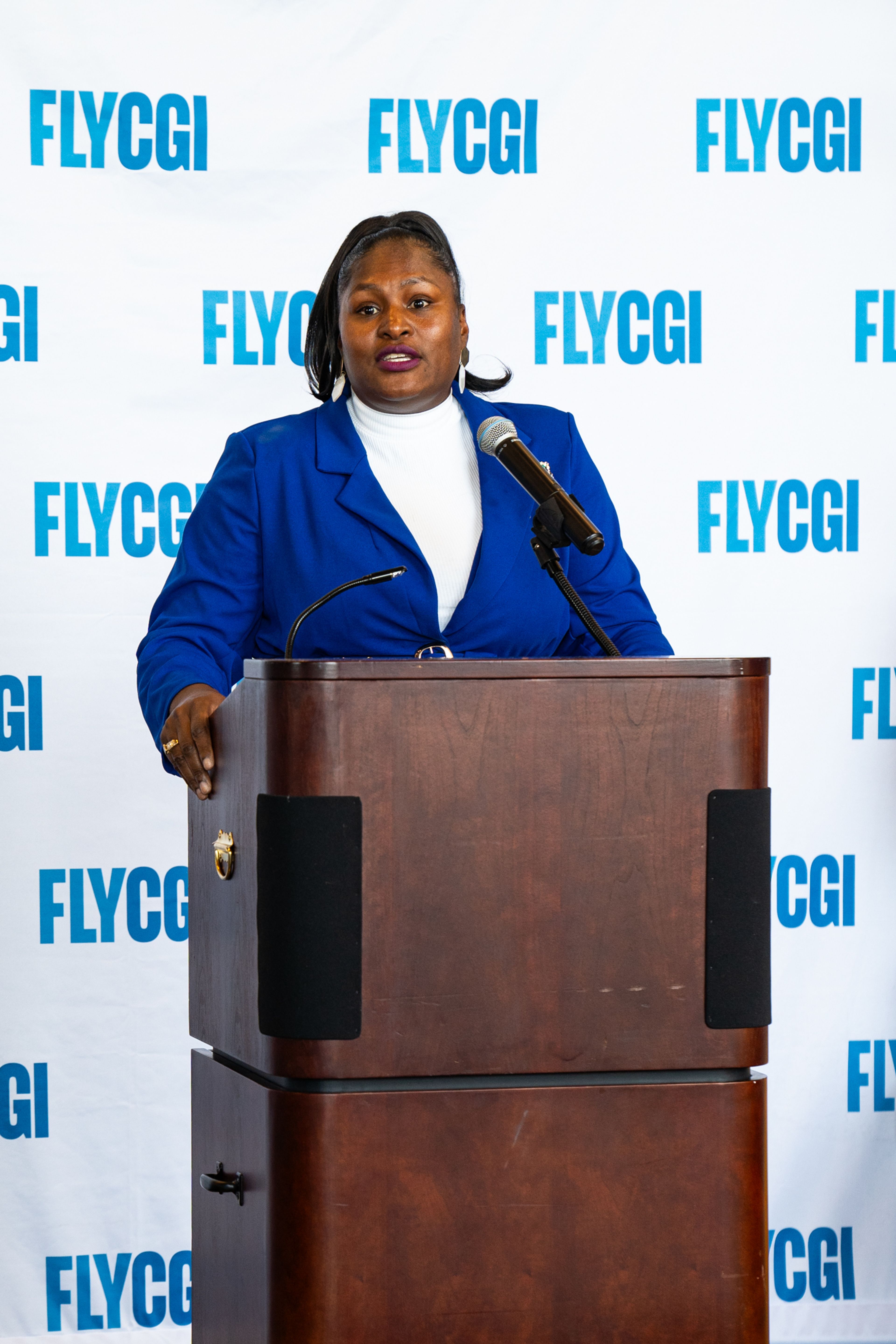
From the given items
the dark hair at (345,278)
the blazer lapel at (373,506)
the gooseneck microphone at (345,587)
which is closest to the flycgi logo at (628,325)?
the dark hair at (345,278)

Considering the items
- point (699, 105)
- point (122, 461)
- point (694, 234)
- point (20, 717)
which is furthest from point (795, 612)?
point (20, 717)

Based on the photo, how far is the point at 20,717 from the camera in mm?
2600

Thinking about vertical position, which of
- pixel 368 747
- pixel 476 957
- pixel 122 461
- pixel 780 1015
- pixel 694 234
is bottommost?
pixel 780 1015

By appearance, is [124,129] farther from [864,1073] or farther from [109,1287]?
[864,1073]

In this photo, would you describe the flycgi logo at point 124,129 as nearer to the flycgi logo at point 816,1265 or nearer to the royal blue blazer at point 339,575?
the royal blue blazer at point 339,575

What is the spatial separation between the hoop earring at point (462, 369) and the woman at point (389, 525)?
0.32ft

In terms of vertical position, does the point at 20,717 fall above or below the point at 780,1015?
above

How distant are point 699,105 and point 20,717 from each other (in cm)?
168

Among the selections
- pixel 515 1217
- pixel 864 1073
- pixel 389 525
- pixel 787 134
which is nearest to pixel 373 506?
pixel 389 525

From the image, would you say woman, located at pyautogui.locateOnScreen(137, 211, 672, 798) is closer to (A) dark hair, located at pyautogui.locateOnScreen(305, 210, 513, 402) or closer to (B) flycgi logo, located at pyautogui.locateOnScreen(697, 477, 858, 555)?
(A) dark hair, located at pyautogui.locateOnScreen(305, 210, 513, 402)

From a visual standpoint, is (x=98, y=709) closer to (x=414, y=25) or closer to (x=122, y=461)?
(x=122, y=461)

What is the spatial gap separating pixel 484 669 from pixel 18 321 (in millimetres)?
1833

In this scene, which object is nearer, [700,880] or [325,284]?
[700,880]

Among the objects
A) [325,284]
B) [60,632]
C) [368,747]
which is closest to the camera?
[368,747]
